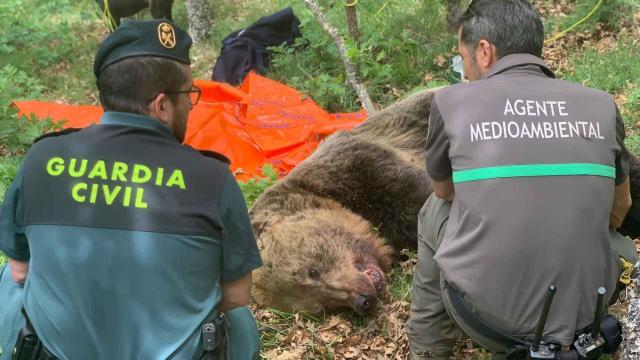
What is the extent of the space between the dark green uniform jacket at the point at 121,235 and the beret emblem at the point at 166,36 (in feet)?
1.00

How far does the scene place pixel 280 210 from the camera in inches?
182

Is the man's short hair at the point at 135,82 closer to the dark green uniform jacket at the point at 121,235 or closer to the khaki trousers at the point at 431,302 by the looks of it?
the dark green uniform jacket at the point at 121,235

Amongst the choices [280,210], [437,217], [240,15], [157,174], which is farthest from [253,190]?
[240,15]

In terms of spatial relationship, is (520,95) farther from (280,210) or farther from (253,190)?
(253,190)

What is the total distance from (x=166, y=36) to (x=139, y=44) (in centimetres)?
11

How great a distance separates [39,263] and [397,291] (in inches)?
95.1

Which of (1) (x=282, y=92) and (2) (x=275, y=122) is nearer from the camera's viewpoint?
(2) (x=275, y=122)

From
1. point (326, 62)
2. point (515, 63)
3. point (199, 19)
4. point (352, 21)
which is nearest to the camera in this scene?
point (515, 63)

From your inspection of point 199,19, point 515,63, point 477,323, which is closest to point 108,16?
point 199,19

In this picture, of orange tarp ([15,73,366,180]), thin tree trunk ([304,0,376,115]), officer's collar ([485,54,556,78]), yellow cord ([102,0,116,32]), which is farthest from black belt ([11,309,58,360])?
yellow cord ([102,0,116,32])

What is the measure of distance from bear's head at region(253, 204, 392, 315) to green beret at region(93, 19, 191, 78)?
2046 mm

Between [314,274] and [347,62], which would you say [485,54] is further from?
[347,62]

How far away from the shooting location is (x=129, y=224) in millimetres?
2301

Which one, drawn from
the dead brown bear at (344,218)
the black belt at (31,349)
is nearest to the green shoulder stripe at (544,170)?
the dead brown bear at (344,218)
